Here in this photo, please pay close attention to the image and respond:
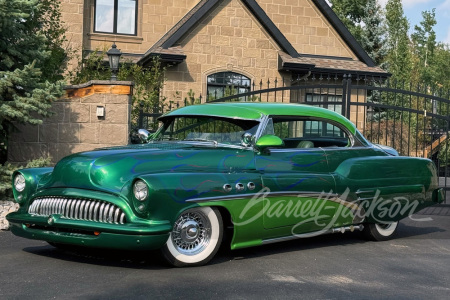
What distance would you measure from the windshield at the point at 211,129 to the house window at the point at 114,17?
14848 mm

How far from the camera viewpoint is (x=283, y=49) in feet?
66.7

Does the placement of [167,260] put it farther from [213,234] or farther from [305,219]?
[305,219]

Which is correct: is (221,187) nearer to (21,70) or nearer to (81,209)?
(81,209)

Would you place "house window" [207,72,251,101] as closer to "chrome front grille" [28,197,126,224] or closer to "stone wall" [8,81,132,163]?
"stone wall" [8,81,132,163]

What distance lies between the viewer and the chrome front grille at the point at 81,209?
5.61 metres

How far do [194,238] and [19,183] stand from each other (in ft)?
6.33

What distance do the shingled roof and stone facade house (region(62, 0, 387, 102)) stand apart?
0.09 ft

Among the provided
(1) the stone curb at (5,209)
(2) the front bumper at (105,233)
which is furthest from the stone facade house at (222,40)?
(2) the front bumper at (105,233)

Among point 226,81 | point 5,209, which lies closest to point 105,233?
point 5,209

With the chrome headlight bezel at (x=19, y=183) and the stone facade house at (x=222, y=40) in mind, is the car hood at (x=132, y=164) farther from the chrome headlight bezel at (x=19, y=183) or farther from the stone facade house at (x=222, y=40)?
the stone facade house at (x=222, y=40)

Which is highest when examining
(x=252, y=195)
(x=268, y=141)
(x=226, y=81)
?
(x=226, y=81)

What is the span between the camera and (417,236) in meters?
8.65

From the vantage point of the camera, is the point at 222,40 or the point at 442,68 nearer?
the point at 222,40

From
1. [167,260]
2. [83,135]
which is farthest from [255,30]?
[167,260]
